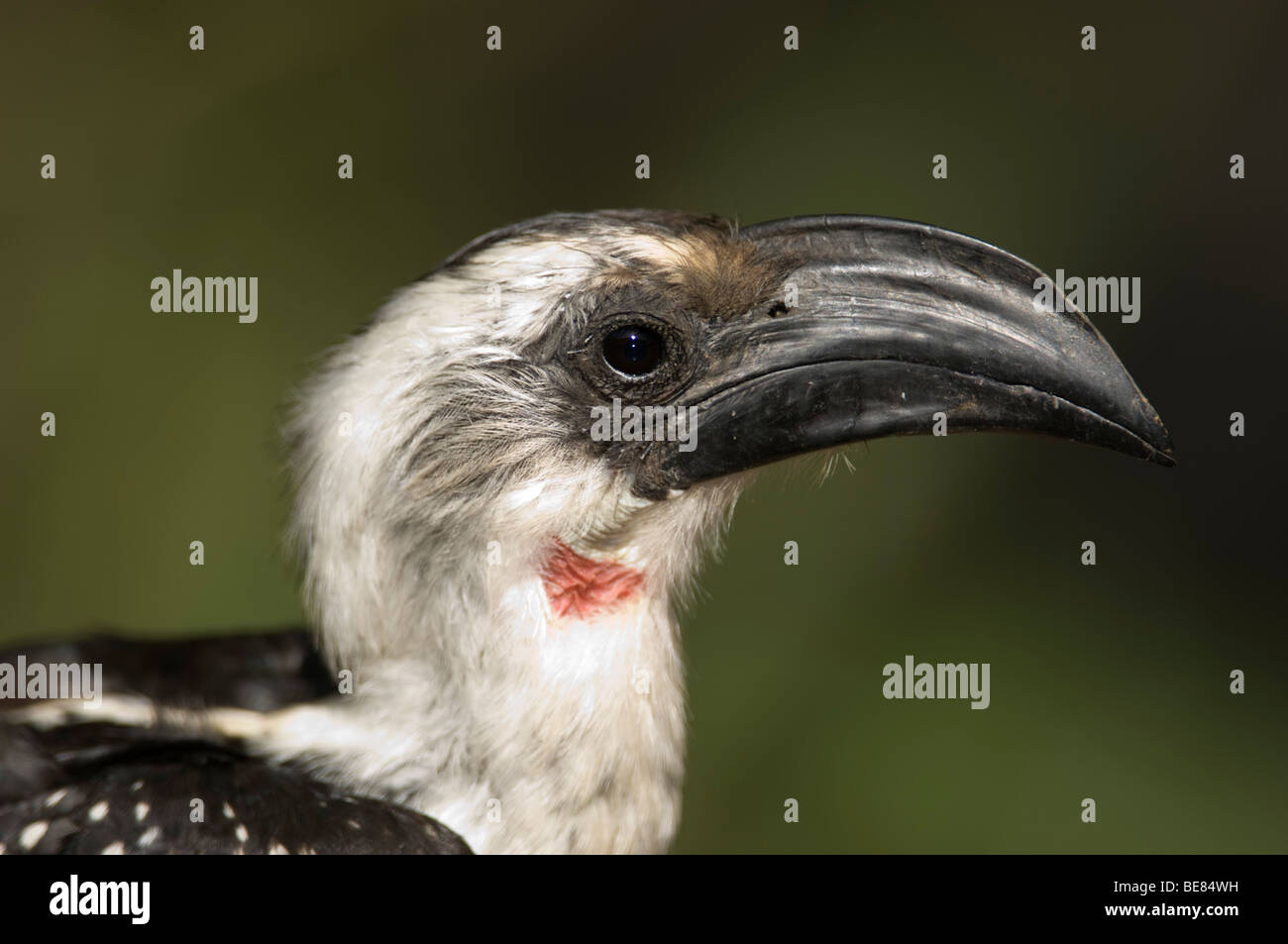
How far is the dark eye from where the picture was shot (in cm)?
296

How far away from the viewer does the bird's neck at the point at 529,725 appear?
2.84 metres

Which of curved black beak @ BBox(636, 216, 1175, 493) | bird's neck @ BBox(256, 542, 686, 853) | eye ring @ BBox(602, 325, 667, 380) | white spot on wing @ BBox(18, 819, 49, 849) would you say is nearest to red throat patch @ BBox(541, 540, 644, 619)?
bird's neck @ BBox(256, 542, 686, 853)

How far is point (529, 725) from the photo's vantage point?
2834 mm

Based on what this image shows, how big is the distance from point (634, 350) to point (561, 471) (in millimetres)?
351

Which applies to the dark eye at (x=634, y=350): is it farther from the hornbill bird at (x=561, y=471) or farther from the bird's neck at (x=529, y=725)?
the bird's neck at (x=529, y=725)

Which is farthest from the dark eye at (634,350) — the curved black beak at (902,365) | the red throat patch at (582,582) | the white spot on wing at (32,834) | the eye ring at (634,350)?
the white spot on wing at (32,834)

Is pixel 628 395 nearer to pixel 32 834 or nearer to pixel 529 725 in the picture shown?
pixel 529 725

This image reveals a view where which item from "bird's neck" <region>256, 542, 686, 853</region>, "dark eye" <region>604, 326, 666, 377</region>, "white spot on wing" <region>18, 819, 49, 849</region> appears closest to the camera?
"white spot on wing" <region>18, 819, 49, 849</region>

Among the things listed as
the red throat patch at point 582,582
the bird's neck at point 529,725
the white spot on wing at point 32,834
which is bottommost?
the white spot on wing at point 32,834

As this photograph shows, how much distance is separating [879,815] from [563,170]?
13.9 feet

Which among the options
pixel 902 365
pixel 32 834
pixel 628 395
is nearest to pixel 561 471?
pixel 628 395

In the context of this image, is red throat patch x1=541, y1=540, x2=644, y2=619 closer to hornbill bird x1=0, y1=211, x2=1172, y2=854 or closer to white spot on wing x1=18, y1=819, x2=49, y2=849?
hornbill bird x1=0, y1=211, x2=1172, y2=854

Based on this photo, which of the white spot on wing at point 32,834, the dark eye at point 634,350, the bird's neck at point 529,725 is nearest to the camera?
the white spot on wing at point 32,834

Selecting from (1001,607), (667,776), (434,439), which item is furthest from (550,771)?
(1001,607)
